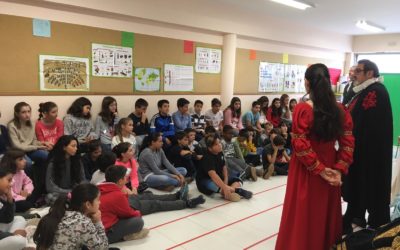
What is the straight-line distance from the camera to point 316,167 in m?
2.02

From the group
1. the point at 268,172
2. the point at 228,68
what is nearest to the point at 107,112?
the point at 268,172

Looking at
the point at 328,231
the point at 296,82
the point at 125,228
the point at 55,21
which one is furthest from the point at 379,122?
the point at 296,82

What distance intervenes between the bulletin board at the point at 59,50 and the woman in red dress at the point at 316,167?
10.6 ft

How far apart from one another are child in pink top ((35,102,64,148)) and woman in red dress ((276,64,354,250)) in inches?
114

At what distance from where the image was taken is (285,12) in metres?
6.12

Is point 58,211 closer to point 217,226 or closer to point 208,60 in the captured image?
point 217,226

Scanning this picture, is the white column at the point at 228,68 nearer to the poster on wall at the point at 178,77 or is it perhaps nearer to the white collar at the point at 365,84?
the poster on wall at the point at 178,77

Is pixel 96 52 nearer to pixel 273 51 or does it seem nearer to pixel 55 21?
pixel 55 21

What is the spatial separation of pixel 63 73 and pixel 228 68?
2994mm

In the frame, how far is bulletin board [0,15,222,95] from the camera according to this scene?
3773 millimetres

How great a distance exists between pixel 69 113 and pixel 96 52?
925mm

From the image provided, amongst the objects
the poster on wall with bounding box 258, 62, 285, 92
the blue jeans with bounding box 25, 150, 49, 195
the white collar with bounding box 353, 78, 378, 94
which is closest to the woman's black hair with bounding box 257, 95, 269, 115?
the poster on wall with bounding box 258, 62, 285, 92

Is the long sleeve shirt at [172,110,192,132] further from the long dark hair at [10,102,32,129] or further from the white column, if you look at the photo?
the long dark hair at [10,102,32,129]

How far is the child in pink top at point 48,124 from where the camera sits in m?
3.82
